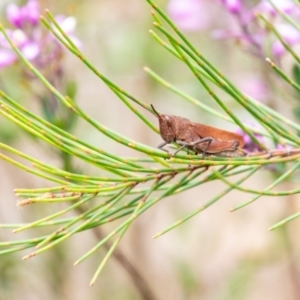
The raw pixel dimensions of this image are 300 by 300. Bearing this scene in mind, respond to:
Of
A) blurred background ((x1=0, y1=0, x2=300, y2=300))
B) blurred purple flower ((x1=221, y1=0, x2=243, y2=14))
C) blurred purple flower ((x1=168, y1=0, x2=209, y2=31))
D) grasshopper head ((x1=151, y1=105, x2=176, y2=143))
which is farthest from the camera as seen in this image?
blurred background ((x1=0, y1=0, x2=300, y2=300))

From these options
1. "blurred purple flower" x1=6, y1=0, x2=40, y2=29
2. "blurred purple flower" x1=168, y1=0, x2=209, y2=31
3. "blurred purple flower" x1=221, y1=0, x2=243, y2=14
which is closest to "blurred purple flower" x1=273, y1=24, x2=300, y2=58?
"blurred purple flower" x1=221, y1=0, x2=243, y2=14

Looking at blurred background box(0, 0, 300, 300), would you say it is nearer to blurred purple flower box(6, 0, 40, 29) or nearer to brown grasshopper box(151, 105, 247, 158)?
blurred purple flower box(6, 0, 40, 29)

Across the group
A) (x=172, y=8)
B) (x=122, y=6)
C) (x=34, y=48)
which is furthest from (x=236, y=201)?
(x=34, y=48)

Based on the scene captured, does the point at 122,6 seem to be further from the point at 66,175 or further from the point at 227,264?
the point at 66,175

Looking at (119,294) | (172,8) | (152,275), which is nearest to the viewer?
(172,8)

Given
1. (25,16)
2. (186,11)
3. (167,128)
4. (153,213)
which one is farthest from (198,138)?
(153,213)
